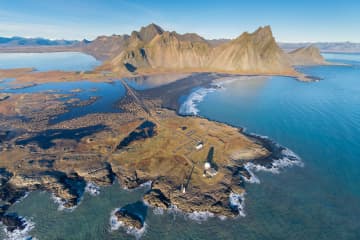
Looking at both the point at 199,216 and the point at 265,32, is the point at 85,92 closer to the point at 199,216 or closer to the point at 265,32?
the point at 199,216

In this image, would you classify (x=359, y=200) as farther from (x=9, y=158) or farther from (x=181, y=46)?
(x=181, y=46)

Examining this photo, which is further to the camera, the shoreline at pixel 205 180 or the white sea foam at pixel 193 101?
the white sea foam at pixel 193 101

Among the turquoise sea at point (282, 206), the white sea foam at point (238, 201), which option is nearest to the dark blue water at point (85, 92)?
the turquoise sea at point (282, 206)

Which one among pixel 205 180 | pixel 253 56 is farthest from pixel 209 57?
pixel 205 180

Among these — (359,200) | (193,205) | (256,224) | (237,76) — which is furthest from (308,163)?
(237,76)

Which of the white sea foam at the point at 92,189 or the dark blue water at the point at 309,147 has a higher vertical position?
the dark blue water at the point at 309,147

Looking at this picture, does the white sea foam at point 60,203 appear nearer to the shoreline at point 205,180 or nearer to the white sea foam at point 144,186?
the shoreline at point 205,180

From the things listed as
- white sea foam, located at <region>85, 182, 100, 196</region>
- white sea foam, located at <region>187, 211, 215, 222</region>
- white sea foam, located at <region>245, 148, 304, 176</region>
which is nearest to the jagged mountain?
white sea foam, located at <region>245, 148, 304, 176</region>

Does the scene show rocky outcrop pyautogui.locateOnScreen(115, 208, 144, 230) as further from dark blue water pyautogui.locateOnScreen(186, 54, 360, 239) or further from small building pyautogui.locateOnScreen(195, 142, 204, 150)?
small building pyautogui.locateOnScreen(195, 142, 204, 150)
